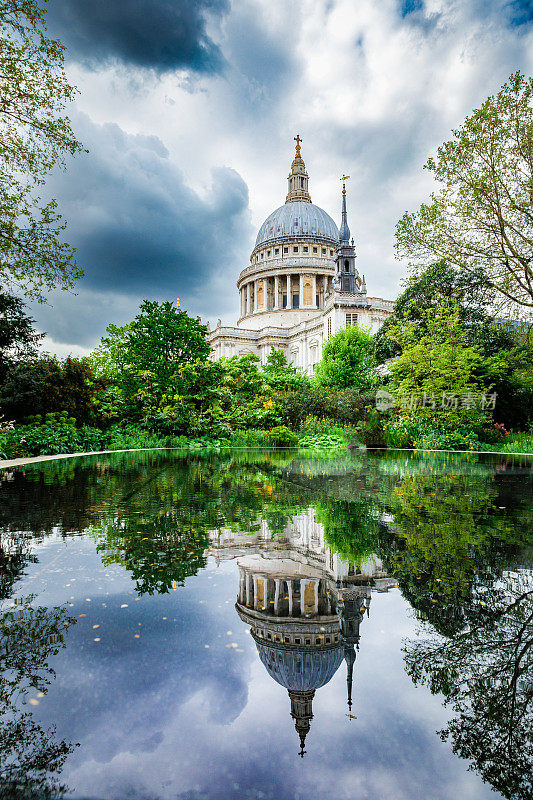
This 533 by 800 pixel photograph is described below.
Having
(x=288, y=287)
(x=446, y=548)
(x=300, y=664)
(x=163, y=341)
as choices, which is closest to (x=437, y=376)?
(x=163, y=341)

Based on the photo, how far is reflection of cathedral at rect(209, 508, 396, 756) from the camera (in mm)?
1804

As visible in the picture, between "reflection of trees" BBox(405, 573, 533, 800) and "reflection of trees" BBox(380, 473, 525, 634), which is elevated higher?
"reflection of trees" BBox(380, 473, 525, 634)

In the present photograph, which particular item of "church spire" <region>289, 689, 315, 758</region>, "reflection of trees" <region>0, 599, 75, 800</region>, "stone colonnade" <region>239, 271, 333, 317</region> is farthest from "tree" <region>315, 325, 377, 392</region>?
"church spire" <region>289, 689, 315, 758</region>

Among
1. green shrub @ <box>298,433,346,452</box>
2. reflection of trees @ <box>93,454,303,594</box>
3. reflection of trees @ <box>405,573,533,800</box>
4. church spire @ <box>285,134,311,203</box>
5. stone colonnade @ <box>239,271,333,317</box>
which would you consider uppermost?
church spire @ <box>285,134,311,203</box>

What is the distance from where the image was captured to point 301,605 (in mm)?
2350

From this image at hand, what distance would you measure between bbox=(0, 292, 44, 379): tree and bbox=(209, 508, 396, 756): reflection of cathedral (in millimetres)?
16773

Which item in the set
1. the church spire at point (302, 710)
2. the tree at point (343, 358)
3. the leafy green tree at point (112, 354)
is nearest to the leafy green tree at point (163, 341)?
the leafy green tree at point (112, 354)

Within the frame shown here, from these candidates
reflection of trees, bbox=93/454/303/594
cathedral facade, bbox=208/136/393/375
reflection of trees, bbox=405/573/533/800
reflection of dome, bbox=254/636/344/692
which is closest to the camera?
reflection of trees, bbox=405/573/533/800

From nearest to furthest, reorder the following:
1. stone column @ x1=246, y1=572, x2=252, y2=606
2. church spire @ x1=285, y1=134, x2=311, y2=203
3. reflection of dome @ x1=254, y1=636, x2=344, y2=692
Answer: reflection of dome @ x1=254, y1=636, x2=344, y2=692
stone column @ x1=246, y1=572, x2=252, y2=606
church spire @ x1=285, y1=134, x2=311, y2=203

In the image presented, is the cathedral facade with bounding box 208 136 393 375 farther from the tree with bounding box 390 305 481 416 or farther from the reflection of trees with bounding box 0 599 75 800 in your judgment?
the reflection of trees with bounding box 0 599 75 800

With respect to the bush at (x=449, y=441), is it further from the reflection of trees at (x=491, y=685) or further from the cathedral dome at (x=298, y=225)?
the cathedral dome at (x=298, y=225)

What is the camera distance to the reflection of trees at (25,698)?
124 centimetres

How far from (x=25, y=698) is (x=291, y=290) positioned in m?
67.0

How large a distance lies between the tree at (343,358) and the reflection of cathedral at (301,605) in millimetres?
32669
